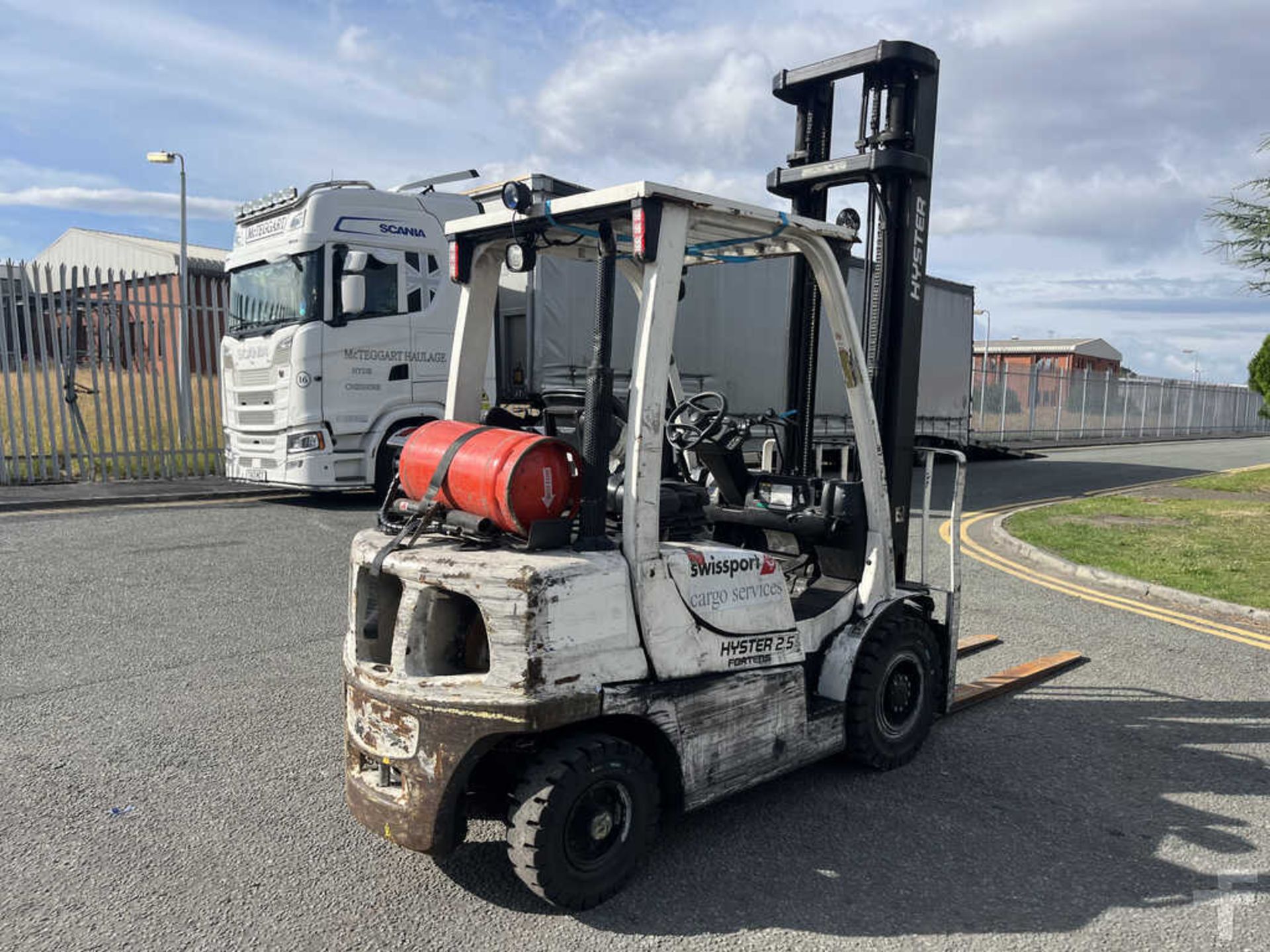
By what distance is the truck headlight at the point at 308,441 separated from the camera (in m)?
11.1

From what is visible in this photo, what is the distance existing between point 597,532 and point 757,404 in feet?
38.6

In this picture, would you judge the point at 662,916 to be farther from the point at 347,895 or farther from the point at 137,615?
the point at 137,615

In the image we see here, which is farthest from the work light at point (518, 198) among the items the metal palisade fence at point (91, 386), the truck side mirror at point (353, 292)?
the metal palisade fence at point (91, 386)

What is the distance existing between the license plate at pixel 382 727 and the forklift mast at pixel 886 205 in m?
2.47

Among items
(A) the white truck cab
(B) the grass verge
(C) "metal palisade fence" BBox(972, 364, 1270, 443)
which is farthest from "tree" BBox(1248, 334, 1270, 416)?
(A) the white truck cab

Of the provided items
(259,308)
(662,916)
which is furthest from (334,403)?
(662,916)

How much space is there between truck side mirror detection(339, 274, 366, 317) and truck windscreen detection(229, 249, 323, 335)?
0.38 m

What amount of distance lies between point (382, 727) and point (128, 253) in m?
36.1

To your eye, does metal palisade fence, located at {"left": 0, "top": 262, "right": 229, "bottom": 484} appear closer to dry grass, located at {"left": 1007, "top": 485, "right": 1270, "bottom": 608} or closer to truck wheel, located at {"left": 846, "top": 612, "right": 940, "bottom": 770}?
dry grass, located at {"left": 1007, "top": 485, "right": 1270, "bottom": 608}

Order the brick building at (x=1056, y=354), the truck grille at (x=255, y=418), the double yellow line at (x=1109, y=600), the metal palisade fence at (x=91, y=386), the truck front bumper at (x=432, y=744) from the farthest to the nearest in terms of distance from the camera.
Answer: the brick building at (x=1056, y=354), the metal palisade fence at (x=91, y=386), the truck grille at (x=255, y=418), the double yellow line at (x=1109, y=600), the truck front bumper at (x=432, y=744)

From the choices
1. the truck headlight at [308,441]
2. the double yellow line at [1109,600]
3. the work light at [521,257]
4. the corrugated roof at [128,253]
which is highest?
the corrugated roof at [128,253]

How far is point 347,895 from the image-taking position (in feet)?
10.5

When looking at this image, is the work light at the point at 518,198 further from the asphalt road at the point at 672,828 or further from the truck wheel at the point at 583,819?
the asphalt road at the point at 672,828

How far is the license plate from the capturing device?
3143 mm
